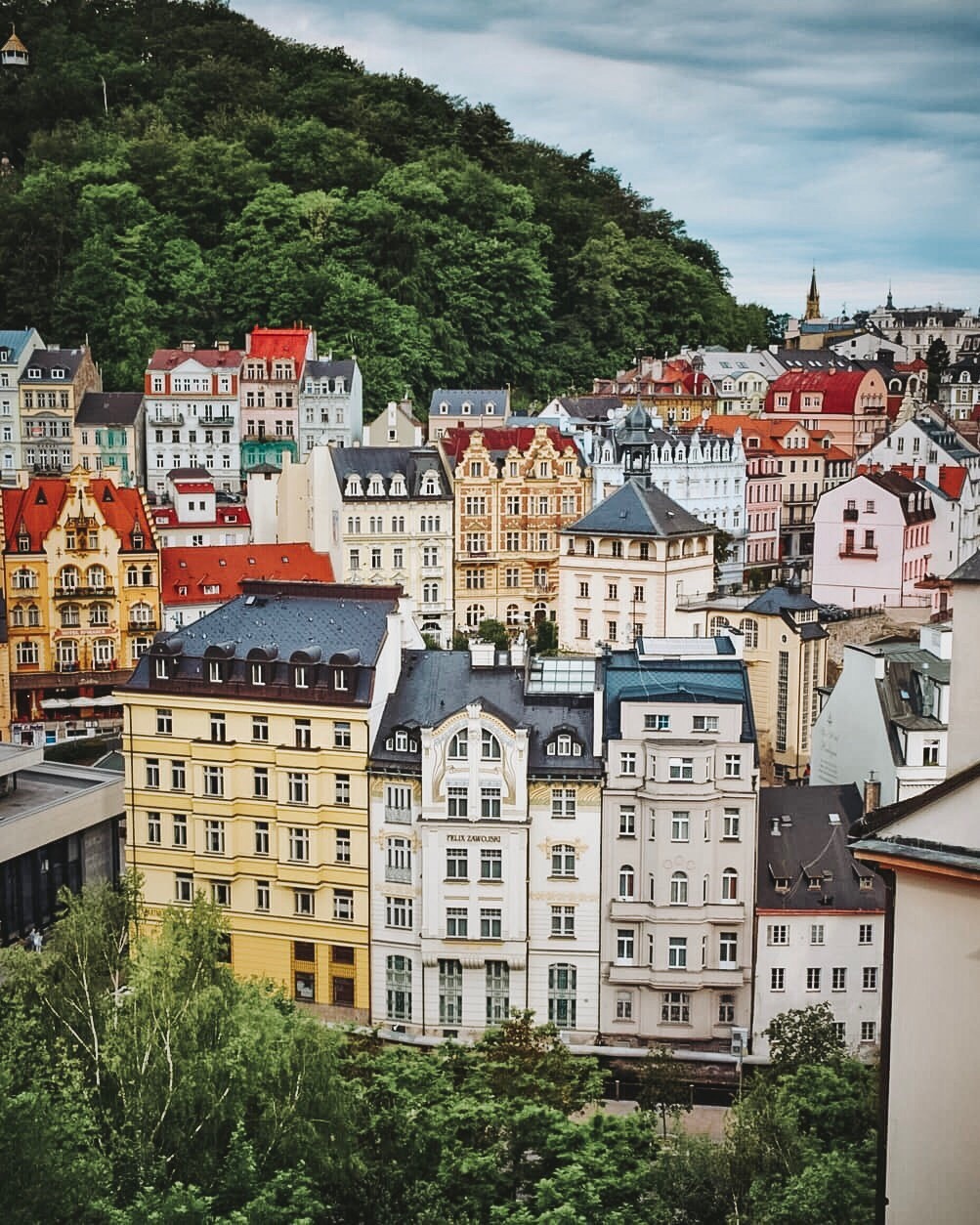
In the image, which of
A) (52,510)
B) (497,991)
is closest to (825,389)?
(52,510)

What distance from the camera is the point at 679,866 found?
33156 mm

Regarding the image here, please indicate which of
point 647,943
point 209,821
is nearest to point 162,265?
point 209,821

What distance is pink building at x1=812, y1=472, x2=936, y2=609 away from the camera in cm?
6412

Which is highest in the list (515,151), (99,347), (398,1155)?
(515,151)

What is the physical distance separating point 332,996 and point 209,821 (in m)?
4.49

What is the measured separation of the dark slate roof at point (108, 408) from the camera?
77188mm

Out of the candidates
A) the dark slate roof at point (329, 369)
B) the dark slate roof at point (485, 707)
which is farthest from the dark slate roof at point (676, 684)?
the dark slate roof at point (329, 369)

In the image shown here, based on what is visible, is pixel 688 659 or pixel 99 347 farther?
pixel 99 347

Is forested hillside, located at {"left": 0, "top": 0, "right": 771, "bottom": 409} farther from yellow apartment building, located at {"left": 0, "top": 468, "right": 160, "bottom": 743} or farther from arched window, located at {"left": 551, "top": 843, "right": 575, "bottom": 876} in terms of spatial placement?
arched window, located at {"left": 551, "top": 843, "right": 575, "bottom": 876}

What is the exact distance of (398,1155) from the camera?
22.1m

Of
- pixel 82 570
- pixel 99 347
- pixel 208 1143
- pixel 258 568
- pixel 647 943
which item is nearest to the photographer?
pixel 208 1143

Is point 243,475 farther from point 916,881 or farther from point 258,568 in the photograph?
point 916,881

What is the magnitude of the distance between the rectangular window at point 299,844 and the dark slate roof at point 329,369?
46114 mm

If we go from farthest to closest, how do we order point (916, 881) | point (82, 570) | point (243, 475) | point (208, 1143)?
point (243, 475)
point (82, 570)
point (208, 1143)
point (916, 881)
